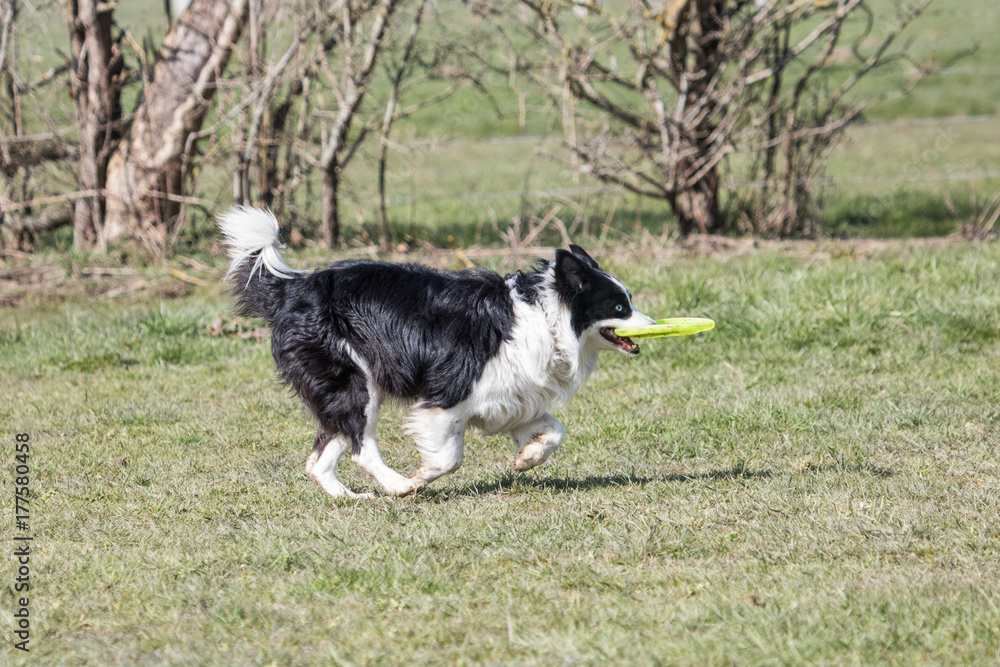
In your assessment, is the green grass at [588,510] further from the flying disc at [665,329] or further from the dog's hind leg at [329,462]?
the flying disc at [665,329]

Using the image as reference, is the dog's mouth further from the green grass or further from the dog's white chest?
the green grass

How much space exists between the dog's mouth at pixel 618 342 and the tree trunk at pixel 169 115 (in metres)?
6.90

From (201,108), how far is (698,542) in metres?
8.02

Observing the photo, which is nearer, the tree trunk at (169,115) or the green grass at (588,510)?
the green grass at (588,510)

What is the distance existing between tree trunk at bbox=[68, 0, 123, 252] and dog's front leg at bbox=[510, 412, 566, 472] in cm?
697

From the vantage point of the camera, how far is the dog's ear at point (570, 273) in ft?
14.9

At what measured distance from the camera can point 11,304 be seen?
30.0 feet

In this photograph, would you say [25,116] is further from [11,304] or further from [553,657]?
[553,657]

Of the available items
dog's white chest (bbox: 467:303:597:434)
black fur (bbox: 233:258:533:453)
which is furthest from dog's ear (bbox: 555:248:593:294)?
black fur (bbox: 233:258:533:453)

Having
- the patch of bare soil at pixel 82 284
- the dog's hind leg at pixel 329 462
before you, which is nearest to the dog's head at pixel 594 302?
the dog's hind leg at pixel 329 462

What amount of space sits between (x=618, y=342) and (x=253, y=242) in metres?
1.76

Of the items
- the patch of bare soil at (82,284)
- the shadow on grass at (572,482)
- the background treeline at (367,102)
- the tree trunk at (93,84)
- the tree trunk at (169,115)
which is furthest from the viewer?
the tree trunk at (169,115)

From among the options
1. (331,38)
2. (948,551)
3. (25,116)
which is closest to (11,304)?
(25,116)

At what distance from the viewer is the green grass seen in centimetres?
332
